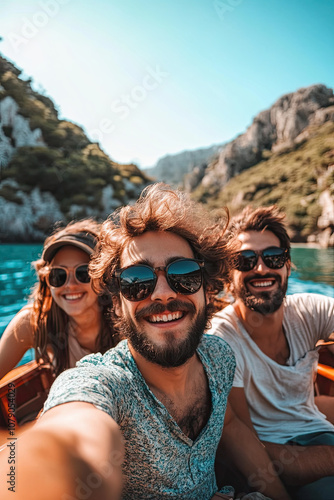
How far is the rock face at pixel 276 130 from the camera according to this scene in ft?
218

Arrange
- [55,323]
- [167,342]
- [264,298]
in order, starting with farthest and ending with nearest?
[55,323], [264,298], [167,342]

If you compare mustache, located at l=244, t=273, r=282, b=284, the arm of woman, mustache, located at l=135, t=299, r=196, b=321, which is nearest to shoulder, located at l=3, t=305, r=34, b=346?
the arm of woman

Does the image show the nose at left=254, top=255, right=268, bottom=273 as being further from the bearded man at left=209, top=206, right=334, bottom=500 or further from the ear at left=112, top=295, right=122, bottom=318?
the ear at left=112, top=295, right=122, bottom=318

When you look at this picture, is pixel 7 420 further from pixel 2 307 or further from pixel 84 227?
pixel 2 307

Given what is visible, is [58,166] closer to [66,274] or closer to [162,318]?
[66,274]

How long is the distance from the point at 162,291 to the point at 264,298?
112 cm

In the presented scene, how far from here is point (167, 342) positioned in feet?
4.24

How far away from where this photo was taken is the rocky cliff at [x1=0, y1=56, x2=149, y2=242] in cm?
3416

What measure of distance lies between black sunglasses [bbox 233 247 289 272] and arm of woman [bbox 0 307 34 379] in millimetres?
1861

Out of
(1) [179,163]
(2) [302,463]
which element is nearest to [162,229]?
(2) [302,463]

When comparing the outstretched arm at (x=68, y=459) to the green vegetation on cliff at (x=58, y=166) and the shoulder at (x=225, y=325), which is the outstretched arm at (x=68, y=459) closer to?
the shoulder at (x=225, y=325)

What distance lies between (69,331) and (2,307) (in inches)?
391

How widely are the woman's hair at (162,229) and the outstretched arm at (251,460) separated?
2.22 ft

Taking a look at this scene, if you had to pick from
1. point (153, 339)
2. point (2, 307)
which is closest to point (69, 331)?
point (153, 339)
